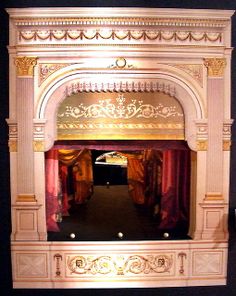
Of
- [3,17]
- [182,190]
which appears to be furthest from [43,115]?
[182,190]

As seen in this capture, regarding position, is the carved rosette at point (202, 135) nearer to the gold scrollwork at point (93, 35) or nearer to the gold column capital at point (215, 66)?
the gold column capital at point (215, 66)

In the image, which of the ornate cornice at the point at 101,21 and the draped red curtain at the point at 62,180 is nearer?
the ornate cornice at the point at 101,21

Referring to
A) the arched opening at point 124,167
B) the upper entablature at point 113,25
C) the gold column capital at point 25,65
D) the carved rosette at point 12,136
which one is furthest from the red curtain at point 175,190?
the gold column capital at point 25,65

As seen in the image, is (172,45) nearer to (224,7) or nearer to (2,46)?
(224,7)

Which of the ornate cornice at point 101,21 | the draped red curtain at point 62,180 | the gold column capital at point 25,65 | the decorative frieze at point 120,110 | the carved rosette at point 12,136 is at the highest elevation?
the ornate cornice at point 101,21

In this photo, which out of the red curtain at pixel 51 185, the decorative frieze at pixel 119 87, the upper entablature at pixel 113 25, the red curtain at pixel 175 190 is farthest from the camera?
the red curtain at pixel 175 190

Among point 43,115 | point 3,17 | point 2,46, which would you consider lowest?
point 43,115

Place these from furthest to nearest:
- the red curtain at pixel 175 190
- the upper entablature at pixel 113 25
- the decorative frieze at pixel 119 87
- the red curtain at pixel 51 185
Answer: the red curtain at pixel 175 190 → the red curtain at pixel 51 185 → the decorative frieze at pixel 119 87 → the upper entablature at pixel 113 25

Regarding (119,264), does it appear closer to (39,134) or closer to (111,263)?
(111,263)

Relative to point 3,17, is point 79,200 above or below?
below

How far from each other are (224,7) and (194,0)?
350mm

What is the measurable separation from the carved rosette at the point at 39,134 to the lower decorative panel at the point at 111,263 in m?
1.08

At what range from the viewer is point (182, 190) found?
4191mm

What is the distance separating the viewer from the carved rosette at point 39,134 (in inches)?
145
